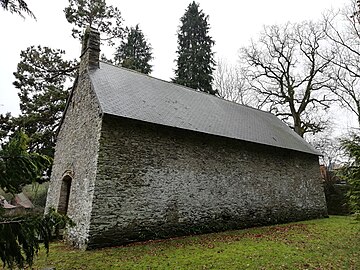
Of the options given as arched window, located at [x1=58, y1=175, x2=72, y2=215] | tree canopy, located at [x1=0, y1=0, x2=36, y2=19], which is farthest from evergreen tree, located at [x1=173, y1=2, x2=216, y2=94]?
tree canopy, located at [x1=0, y1=0, x2=36, y2=19]

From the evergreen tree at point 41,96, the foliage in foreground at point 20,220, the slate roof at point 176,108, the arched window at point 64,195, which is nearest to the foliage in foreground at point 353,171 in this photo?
the slate roof at point 176,108

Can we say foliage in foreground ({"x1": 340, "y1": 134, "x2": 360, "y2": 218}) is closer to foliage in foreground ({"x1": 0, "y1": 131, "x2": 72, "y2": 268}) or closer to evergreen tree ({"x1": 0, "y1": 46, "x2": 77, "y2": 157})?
foliage in foreground ({"x1": 0, "y1": 131, "x2": 72, "y2": 268})

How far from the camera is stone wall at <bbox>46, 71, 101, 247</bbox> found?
819 centimetres

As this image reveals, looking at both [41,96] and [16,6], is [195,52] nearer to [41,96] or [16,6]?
[41,96]

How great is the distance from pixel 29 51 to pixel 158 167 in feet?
42.0

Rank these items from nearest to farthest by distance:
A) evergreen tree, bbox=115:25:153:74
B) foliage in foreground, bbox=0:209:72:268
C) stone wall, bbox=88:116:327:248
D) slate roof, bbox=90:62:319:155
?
foliage in foreground, bbox=0:209:72:268 < stone wall, bbox=88:116:327:248 < slate roof, bbox=90:62:319:155 < evergreen tree, bbox=115:25:153:74

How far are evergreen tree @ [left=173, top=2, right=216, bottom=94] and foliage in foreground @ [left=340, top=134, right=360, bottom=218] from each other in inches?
619

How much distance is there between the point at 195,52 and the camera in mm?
22969

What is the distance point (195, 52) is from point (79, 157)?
1650cm

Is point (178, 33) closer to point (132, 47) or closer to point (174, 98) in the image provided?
point (132, 47)

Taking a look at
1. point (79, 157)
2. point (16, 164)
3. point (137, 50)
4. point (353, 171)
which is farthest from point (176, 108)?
point (137, 50)

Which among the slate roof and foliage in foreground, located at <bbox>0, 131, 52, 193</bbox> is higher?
the slate roof

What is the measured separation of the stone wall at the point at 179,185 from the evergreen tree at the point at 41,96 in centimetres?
797

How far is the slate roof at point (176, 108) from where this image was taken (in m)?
9.37
